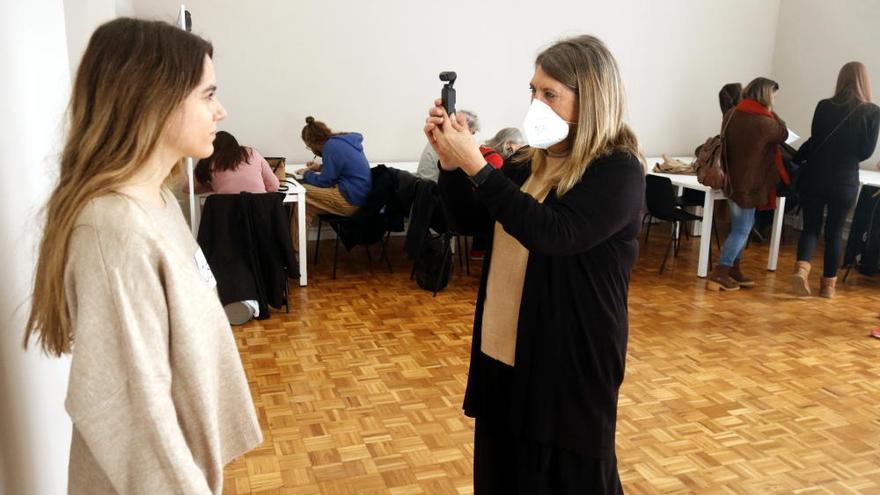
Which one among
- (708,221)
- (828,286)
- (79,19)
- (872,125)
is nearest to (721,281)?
(708,221)

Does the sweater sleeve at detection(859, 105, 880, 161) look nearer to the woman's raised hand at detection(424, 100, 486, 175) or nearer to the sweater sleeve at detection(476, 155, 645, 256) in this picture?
the sweater sleeve at detection(476, 155, 645, 256)

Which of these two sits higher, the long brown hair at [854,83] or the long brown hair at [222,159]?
the long brown hair at [854,83]

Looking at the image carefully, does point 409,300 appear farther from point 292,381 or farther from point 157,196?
point 157,196

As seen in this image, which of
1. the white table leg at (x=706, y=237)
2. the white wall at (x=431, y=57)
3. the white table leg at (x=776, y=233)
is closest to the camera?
the white table leg at (x=706, y=237)

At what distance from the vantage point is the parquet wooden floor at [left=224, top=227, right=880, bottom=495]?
2.57m

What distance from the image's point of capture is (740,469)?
2.64 meters

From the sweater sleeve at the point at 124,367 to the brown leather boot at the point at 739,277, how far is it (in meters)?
4.66

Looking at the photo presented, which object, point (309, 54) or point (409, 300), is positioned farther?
point (309, 54)

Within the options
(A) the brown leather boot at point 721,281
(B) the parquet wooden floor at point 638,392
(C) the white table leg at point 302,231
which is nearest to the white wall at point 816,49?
(A) the brown leather boot at point 721,281

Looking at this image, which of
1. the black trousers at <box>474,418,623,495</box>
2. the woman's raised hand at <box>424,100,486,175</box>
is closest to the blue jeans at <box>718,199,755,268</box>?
the black trousers at <box>474,418,623,495</box>

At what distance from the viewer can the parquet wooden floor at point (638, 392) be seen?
257cm

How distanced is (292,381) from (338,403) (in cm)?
32

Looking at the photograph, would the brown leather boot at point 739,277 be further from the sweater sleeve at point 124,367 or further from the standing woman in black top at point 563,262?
the sweater sleeve at point 124,367

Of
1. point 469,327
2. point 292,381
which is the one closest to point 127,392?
point 292,381
